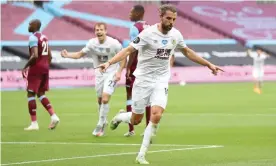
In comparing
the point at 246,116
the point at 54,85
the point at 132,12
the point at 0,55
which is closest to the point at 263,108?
the point at 246,116

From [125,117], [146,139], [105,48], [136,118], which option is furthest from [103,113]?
[146,139]

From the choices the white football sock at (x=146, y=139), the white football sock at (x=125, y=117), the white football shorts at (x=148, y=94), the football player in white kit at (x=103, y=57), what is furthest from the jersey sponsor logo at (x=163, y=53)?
the football player in white kit at (x=103, y=57)

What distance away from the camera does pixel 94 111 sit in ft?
78.9

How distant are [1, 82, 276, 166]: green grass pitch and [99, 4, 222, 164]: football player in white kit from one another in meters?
0.77

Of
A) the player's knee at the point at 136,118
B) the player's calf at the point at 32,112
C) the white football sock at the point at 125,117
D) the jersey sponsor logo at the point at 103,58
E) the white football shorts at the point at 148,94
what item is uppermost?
the white football shorts at the point at 148,94

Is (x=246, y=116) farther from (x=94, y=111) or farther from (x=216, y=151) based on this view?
(x=216, y=151)

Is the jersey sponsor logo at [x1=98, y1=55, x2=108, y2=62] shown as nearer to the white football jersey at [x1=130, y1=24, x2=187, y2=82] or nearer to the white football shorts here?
the white football shorts

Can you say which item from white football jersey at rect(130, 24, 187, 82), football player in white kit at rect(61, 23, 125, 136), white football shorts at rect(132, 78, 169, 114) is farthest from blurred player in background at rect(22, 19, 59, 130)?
white football jersey at rect(130, 24, 187, 82)

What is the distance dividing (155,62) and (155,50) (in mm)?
248

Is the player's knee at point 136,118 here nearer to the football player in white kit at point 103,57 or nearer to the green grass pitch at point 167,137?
the green grass pitch at point 167,137

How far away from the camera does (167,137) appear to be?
16.2m

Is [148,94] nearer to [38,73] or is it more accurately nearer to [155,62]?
[155,62]

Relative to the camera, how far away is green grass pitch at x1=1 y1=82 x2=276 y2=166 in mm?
12705

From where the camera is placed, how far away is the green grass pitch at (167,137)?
1271 cm
